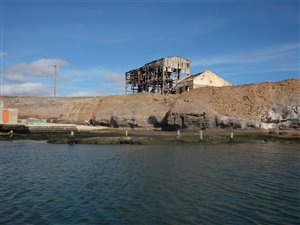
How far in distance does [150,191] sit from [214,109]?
3807 cm

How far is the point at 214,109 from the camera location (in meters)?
49.8

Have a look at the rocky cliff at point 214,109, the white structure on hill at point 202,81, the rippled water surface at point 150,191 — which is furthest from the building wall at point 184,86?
the rippled water surface at point 150,191

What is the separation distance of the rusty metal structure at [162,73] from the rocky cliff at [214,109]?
10.4 meters

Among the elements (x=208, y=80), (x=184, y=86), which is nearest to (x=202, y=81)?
(x=208, y=80)

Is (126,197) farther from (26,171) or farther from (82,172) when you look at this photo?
(26,171)

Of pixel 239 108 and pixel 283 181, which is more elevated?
pixel 239 108

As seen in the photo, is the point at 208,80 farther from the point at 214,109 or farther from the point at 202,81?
the point at 214,109

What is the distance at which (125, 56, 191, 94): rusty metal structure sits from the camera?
71.9 meters

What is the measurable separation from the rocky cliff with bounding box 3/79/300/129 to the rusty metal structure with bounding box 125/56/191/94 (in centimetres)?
1044

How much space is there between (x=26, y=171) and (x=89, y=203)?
27.1 feet

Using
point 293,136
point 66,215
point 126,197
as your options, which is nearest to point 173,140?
point 293,136

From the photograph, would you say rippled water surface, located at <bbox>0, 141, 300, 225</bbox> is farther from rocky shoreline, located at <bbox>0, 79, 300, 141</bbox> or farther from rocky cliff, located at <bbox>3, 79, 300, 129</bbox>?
rocky cliff, located at <bbox>3, 79, 300, 129</bbox>

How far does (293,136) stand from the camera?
3859cm

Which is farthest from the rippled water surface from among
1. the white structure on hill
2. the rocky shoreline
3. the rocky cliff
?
the white structure on hill
